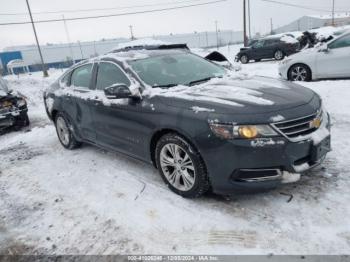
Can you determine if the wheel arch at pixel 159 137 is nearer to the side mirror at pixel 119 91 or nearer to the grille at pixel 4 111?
the side mirror at pixel 119 91

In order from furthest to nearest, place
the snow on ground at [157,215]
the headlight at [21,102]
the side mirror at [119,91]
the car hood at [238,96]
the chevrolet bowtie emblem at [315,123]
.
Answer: the headlight at [21,102] → the side mirror at [119,91] → the chevrolet bowtie emblem at [315,123] → the car hood at [238,96] → the snow on ground at [157,215]

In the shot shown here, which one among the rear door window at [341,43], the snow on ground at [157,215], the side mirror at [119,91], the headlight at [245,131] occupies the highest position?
the side mirror at [119,91]

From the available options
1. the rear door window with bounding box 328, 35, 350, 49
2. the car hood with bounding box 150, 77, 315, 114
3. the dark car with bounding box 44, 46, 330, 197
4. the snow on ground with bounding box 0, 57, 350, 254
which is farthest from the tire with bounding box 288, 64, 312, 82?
the car hood with bounding box 150, 77, 315, 114

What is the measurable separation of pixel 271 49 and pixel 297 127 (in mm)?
18101

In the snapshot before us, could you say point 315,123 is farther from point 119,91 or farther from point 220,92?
point 119,91

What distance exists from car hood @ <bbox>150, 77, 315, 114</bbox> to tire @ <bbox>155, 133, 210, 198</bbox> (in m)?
0.43

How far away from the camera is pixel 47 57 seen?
179 ft

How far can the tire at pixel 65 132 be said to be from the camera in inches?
224

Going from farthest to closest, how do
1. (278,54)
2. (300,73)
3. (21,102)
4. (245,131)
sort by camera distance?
(278,54) < (300,73) < (21,102) < (245,131)

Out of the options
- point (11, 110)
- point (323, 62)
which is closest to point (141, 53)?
point (11, 110)

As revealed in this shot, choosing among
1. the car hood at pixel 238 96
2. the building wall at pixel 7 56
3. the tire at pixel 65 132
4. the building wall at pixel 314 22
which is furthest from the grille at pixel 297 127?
the building wall at pixel 314 22

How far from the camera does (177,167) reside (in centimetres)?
359

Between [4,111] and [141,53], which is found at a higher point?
[141,53]

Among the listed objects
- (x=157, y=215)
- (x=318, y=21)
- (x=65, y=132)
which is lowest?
(x=157, y=215)
